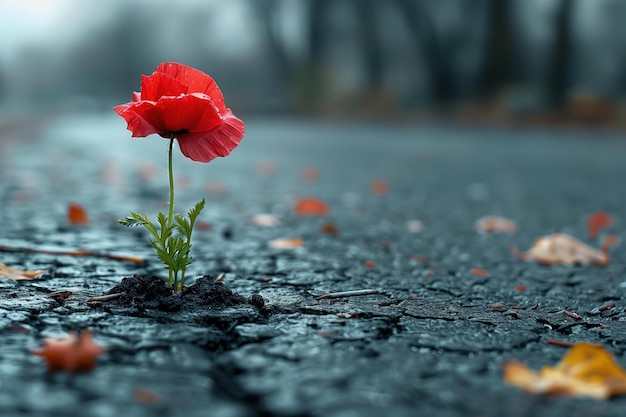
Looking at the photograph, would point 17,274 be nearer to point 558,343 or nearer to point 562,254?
point 558,343

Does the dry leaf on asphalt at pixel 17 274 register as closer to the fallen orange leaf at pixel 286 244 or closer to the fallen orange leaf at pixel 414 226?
the fallen orange leaf at pixel 286 244

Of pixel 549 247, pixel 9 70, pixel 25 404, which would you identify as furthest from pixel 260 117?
pixel 9 70

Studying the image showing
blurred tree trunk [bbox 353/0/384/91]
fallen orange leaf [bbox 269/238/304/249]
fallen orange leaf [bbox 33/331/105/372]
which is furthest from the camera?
blurred tree trunk [bbox 353/0/384/91]

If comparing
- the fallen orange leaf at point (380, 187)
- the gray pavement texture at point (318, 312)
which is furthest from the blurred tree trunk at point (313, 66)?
the gray pavement texture at point (318, 312)

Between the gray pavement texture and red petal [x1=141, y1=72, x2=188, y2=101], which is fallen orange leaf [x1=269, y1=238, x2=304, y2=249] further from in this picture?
red petal [x1=141, y1=72, x2=188, y2=101]

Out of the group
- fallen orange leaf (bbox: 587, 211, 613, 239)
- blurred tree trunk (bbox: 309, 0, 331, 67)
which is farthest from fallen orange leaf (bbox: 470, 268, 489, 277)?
blurred tree trunk (bbox: 309, 0, 331, 67)

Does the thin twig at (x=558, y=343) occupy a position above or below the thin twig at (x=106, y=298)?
below

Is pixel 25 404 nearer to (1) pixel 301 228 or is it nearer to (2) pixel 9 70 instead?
(1) pixel 301 228

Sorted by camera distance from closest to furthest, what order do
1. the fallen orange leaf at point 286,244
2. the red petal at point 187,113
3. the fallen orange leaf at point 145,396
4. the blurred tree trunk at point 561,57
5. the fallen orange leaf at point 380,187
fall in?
1. the fallen orange leaf at point 145,396
2. the red petal at point 187,113
3. the fallen orange leaf at point 286,244
4. the fallen orange leaf at point 380,187
5. the blurred tree trunk at point 561,57
